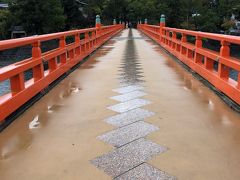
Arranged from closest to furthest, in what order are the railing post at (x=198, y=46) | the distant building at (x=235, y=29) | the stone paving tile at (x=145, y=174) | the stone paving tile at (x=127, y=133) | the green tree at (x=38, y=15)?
1. the stone paving tile at (x=145, y=174)
2. the stone paving tile at (x=127, y=133)
3. the railing post at (x=198, y=46)
4. the distant building at (x=235, y=29)
5. the green tree at (x=38, y=15)

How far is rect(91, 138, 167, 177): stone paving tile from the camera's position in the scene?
2.49m

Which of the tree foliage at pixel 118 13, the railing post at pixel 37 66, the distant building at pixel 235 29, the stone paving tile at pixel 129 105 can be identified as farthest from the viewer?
the tree foliage at pixel 118 13

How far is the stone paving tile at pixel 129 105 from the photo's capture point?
406cm

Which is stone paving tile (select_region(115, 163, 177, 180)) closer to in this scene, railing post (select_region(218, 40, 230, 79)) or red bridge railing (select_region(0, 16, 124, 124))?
red bridge railing (select_region(0, 16, 124, 124))

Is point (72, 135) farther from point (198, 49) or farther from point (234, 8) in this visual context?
point (234, 8)

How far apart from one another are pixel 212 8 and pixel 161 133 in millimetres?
63046

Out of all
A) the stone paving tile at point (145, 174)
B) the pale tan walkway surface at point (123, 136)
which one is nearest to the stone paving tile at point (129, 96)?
the pale tan walkway surface at point (123, 136)

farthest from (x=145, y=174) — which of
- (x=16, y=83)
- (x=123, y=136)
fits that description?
(x=16, y=83)

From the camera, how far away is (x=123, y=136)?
10.3 feet

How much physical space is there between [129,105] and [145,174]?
6.21 feet

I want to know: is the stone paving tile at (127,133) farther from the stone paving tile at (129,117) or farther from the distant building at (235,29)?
the distant building at (235,29)

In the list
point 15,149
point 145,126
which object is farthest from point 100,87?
point 15,149

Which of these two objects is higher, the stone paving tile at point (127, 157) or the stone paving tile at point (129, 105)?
the stone paving tile at point (129, 105)

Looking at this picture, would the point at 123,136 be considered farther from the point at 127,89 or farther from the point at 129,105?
the point at 127,89
